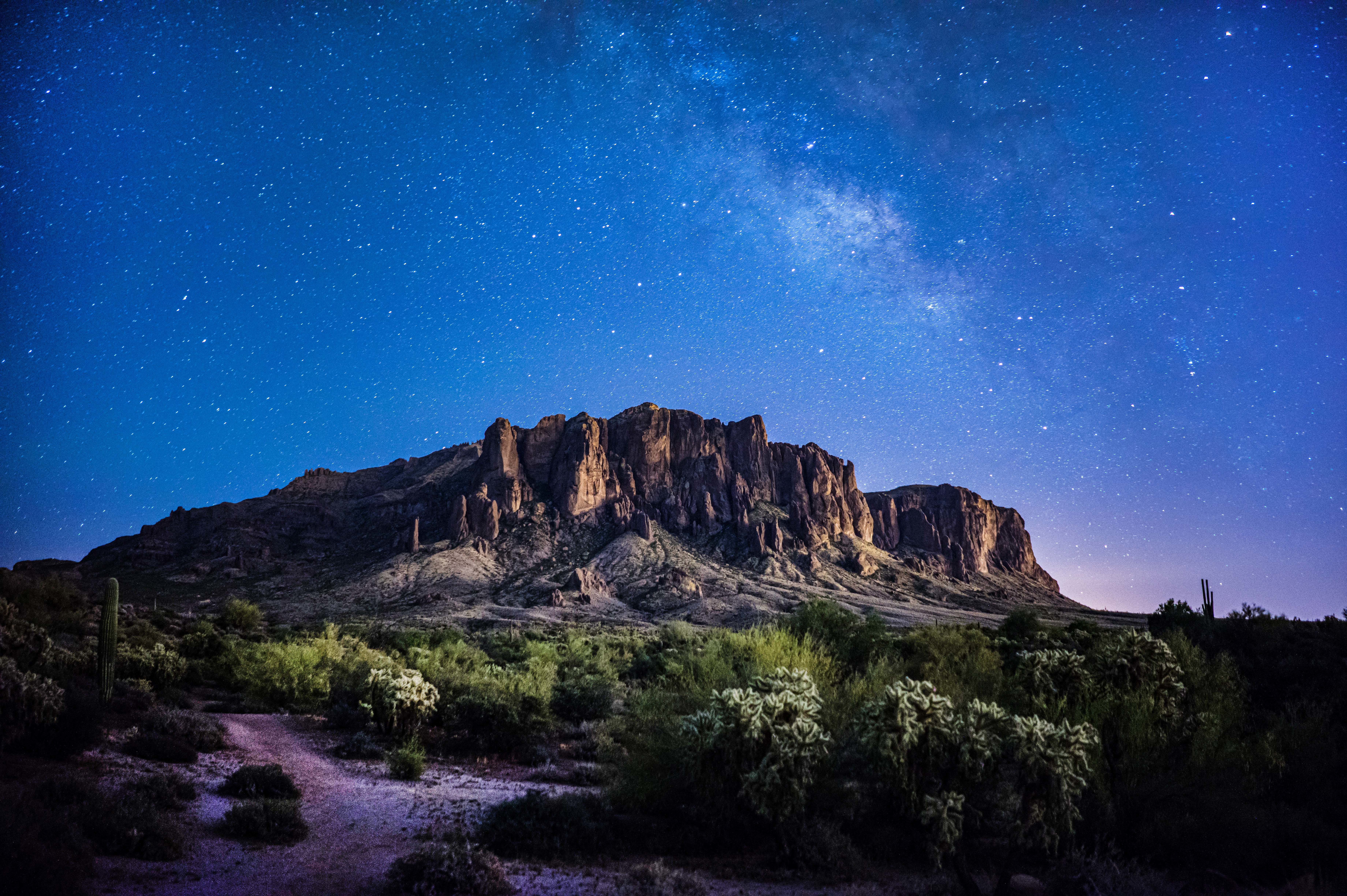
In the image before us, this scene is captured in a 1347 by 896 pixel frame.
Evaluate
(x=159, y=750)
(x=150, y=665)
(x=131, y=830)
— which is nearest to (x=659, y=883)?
(x=131, y=830)

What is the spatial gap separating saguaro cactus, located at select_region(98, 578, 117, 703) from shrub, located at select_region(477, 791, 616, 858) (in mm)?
12049

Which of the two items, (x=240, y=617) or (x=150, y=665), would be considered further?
(x=240, y=617)

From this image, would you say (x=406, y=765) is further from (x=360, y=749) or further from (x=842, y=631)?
(x=842, y=631)

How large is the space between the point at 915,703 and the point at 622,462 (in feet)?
388

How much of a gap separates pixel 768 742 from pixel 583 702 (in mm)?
13703

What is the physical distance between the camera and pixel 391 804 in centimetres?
1161

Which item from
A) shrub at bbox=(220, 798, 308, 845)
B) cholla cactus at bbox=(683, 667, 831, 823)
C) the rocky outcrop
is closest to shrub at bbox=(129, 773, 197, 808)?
shrub at bbox=(220, 798, 308, 845)

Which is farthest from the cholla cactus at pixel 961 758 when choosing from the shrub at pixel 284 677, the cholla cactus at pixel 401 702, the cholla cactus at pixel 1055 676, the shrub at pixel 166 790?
the shrub at pixel 284 677

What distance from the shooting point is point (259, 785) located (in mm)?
11211

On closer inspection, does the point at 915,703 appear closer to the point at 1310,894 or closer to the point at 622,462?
the point at 1310,894

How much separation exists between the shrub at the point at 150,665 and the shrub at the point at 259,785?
37.1 feet

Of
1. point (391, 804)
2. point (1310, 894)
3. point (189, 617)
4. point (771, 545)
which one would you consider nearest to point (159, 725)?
point (391, 804)

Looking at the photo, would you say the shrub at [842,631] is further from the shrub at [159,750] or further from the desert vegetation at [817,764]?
the shrub at [159,750]

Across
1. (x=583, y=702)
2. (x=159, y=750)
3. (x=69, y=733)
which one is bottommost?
(x=583, y=702)
